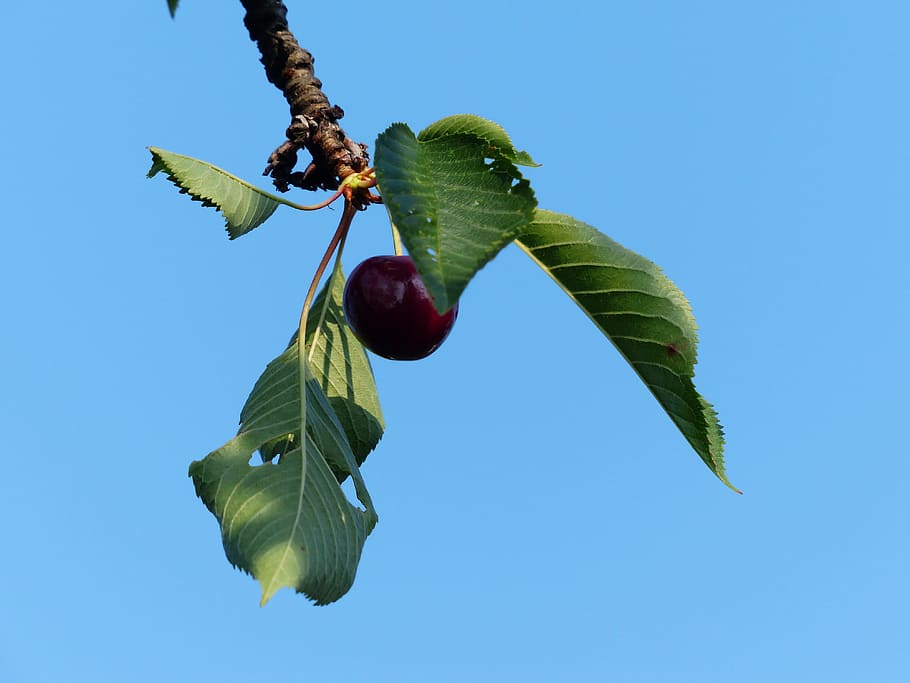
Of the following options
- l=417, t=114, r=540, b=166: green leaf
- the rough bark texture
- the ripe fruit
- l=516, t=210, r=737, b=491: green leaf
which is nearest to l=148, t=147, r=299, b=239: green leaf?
the rough bark texture

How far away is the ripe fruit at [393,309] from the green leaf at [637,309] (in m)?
0.26

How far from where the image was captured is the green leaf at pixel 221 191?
209 centimetres

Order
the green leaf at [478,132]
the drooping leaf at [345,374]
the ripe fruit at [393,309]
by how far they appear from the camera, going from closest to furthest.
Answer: the green leaf at [478,132] < the ripe fruit at [393,309] < the drooping leaf at [345,374]

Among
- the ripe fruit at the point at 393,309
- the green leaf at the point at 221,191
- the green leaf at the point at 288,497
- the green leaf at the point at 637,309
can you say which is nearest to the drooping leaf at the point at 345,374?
the green leaf at the point at 288,497

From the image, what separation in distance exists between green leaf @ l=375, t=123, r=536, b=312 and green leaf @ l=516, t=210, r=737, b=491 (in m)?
0.38

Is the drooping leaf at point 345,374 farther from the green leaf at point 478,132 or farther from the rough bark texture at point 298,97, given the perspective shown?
the green leaf at point 478,132

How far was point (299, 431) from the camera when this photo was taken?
86.8 inches

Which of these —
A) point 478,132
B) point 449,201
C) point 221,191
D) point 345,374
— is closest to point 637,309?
point 478,132

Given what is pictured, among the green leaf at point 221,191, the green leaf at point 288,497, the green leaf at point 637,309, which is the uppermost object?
the green leaf at point 221,191

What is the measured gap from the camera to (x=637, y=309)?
6.97ft

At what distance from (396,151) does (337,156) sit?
483mm

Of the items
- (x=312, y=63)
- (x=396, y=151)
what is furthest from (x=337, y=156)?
(x=396, y=151)

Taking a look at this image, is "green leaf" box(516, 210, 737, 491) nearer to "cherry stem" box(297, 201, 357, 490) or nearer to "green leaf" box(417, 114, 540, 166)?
"green leaf" box(417, 114, 540, 166)

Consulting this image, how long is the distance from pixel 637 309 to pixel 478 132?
50cm
